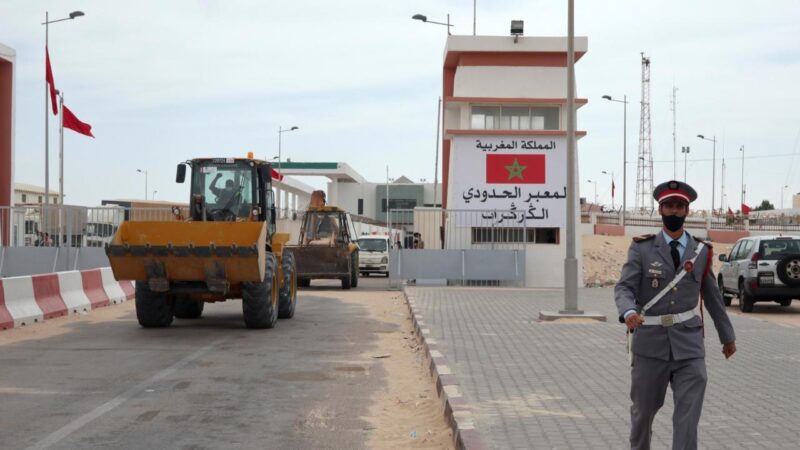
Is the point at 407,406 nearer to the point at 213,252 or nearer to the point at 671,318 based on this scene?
the point at 671,318

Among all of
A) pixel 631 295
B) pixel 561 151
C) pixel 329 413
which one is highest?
pixel 561 151

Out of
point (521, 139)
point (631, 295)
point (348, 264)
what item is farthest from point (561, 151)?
point (631, 295)

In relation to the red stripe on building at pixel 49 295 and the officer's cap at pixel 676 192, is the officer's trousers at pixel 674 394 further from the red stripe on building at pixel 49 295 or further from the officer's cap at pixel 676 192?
the red stripe on building at pixel 49 295

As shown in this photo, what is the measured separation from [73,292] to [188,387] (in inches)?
404

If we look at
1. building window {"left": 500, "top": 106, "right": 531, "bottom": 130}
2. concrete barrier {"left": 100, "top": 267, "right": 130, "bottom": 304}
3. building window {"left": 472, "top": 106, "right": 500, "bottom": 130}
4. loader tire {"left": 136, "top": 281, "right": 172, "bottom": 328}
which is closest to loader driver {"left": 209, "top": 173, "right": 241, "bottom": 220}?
loader tire {"left": 136, "top": 281, "right": 172, "bottom": 328}

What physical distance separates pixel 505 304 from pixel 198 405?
1403cm

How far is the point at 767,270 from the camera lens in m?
21.2

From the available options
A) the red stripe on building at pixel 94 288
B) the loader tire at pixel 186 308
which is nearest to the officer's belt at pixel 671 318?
the loader tire at pixel 186 308

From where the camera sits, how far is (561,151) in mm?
34344

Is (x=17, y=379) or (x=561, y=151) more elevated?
(x=561, y=151)

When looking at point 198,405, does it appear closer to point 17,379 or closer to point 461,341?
point 17,379

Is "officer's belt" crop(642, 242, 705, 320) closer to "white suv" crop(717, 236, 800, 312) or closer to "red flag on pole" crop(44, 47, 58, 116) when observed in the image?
"white suv" crop(717, 236, 800, 312)

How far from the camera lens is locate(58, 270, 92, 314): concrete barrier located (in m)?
19.0

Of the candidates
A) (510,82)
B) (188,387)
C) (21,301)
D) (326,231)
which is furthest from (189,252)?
(510,82)
